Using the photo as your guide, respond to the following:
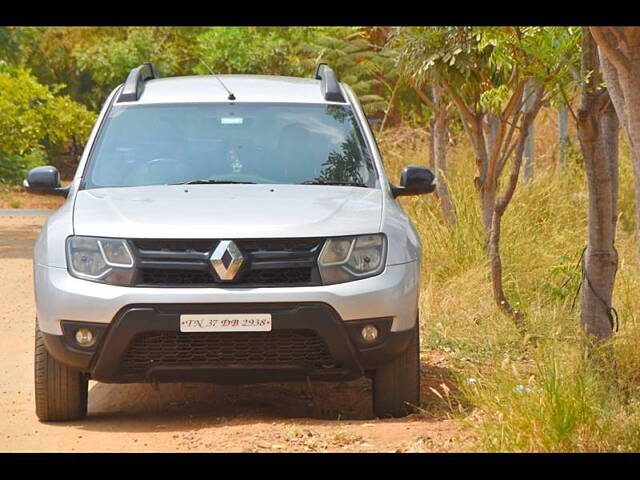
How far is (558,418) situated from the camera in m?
5.45

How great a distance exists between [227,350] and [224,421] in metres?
0.58

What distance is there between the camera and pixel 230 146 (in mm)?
7648

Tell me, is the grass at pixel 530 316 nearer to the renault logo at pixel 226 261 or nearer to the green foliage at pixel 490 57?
the renault logo at pixel 226 261

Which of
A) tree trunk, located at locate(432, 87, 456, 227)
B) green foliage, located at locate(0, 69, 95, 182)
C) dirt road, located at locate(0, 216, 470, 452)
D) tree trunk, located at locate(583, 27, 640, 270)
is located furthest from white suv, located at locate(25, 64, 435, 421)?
green foliage, located at locate(0, 69, 95, 182)

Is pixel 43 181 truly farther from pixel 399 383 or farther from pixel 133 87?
pixel 399 383

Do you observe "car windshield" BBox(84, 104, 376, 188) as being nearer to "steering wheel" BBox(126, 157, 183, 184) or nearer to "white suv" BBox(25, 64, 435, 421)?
"steering wheel" BBox(126, 157, 183, 184)

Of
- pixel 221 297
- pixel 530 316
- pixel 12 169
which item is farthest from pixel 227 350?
pixel 12 169

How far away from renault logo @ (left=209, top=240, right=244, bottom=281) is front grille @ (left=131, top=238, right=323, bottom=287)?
3cm

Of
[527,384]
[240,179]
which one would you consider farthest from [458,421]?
[240,179]

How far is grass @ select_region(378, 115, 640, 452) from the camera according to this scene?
18.1 ft

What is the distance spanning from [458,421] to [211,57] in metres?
23.0

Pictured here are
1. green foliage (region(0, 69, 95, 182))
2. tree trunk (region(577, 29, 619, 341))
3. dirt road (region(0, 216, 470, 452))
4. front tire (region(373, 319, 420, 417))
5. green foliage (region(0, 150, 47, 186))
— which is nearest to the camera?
dirt road (region(0, 216, 470, 452))

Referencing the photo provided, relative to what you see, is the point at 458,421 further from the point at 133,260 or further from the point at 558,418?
the point at 133,260

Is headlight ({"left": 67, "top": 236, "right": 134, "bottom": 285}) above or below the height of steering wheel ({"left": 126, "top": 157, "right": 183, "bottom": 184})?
below
